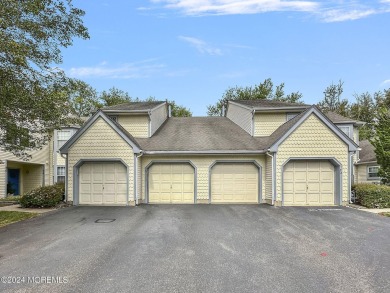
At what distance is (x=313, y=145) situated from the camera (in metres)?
15.2

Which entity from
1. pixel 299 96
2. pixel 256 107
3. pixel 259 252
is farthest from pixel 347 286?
pixel 299 96

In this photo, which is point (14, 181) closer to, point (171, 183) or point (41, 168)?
point (41, 168)

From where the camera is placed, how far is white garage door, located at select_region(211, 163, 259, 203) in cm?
1627

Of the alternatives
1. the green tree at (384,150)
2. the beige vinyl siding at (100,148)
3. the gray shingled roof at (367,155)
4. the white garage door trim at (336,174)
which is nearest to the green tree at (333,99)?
the gray shingled roof at (367,155)

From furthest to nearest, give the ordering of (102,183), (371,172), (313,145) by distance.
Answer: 1. (371,172)
2. (102,183)
3. (313,145)

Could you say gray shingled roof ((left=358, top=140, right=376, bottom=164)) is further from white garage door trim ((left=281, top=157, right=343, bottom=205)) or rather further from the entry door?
the entry door

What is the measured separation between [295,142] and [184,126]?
869 centimetres

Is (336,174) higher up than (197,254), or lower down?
higher up

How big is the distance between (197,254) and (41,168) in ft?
80.6

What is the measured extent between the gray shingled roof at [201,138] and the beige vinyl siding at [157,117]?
1.21 ft

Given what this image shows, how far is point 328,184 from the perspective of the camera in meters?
15.4

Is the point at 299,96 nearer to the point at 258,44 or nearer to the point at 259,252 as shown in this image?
the point at 258,44

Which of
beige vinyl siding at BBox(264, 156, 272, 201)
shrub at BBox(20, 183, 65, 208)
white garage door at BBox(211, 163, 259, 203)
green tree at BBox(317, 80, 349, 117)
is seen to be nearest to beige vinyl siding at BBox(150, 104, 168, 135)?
white garage door at BBox(211, 163, 259, 203)

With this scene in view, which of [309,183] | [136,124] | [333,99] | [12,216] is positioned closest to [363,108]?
[333,99]
